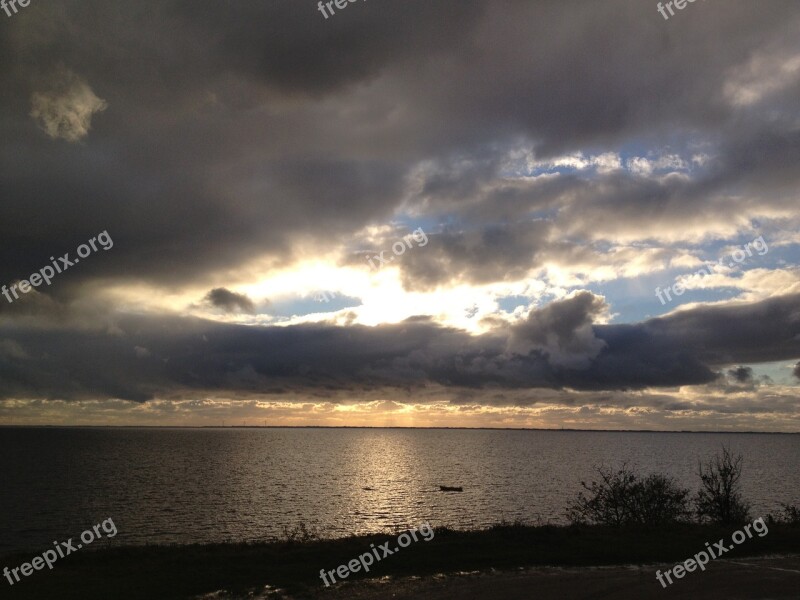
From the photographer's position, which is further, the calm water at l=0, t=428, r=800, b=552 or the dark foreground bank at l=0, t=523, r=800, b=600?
the calm water at l=0, t=428, r=800, b=552

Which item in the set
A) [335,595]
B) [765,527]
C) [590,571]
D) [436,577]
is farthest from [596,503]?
[335,595]

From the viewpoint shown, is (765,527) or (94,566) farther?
(765,527)

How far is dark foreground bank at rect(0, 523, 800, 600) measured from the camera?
25172mm

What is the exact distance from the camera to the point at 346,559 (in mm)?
30000

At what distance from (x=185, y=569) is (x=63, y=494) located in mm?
80609

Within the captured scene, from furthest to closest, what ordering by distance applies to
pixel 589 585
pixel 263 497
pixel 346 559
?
pixel 263 497 < pixel 346 559 < pixel 589 585

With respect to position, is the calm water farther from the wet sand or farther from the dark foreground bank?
the wet sand

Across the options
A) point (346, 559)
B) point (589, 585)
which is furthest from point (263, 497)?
point (589, 585)

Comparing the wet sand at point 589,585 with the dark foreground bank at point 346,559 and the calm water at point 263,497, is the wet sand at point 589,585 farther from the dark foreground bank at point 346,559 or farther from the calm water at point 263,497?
the calm water at point 263,497

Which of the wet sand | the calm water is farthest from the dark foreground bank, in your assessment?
the calm water

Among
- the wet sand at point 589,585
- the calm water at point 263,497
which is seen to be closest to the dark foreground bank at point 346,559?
the wet sand at point 589,585

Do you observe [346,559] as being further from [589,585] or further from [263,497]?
[263,497]

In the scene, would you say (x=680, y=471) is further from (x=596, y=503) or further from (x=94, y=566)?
(x=94, y=566)

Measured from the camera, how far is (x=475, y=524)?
6900 cm
